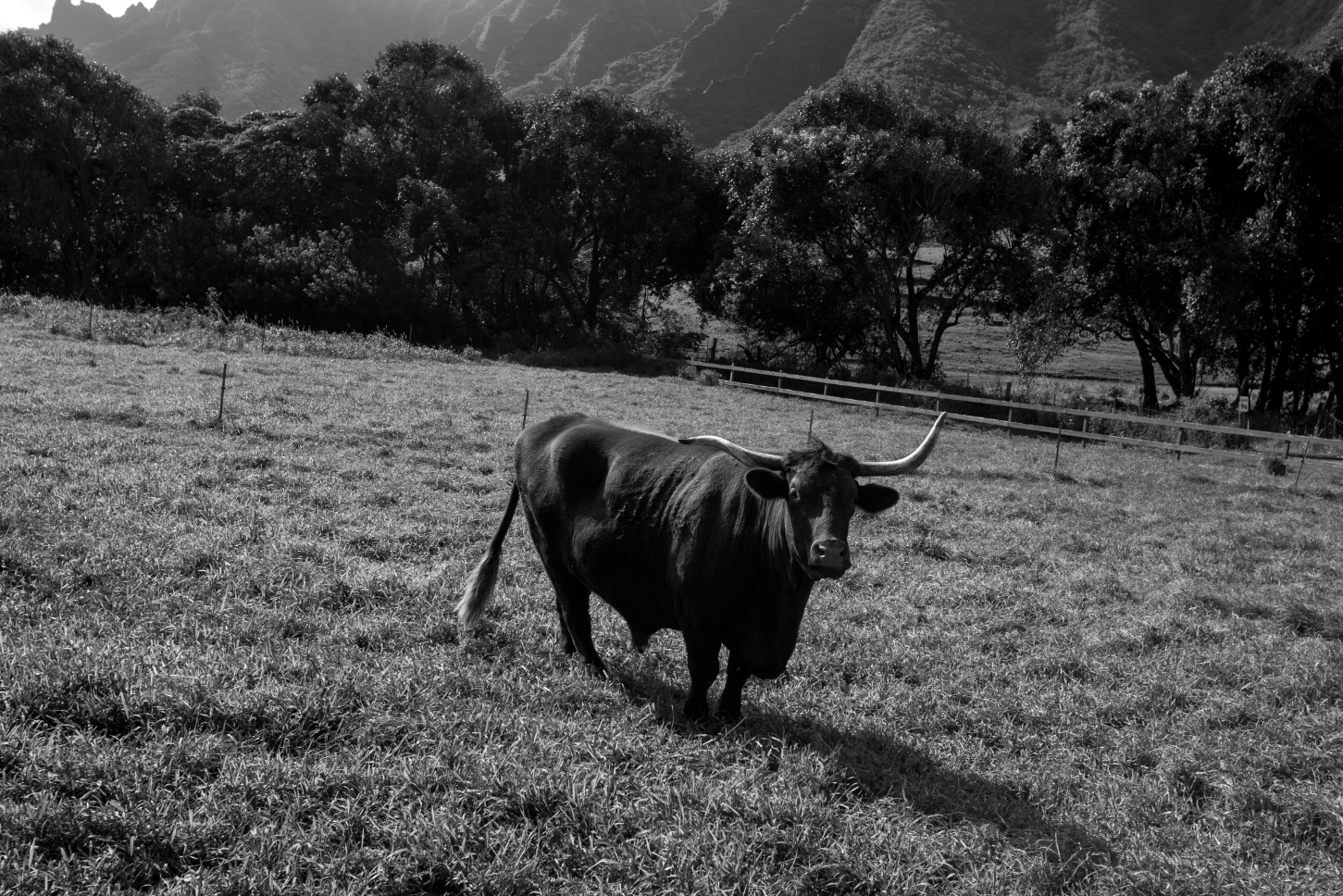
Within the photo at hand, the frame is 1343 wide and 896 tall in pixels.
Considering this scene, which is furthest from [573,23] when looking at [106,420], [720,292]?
[106,420]

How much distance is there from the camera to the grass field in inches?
139

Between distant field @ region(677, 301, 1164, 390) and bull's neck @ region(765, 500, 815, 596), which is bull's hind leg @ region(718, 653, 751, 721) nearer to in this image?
bull's neck @ region(765, 500, 815, 596)

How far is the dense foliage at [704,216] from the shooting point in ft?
83.1

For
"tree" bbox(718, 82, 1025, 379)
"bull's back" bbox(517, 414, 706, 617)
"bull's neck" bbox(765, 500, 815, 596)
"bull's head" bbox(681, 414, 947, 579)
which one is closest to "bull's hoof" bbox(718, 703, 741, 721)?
"bull's back" bbox(517, 414, 706, 617)

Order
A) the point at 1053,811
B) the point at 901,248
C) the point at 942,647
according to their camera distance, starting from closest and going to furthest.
Answer: the point at 1053,811 → the point at 942,647 → the point at 901,248

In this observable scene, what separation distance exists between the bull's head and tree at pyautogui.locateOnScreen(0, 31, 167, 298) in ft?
124

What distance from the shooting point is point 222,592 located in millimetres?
6324

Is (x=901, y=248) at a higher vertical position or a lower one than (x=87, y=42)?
lower

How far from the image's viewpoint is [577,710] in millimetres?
5086

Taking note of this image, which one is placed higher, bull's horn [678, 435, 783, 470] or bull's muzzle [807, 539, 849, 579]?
bull's horn [678, 435, 783, 470]

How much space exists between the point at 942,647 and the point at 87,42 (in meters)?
243

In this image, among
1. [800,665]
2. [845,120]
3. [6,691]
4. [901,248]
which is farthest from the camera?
[845,120]

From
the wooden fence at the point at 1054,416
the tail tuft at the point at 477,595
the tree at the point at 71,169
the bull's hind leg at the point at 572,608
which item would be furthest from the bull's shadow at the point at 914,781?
the tree at the point at 71,169

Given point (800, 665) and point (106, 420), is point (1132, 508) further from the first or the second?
point (106, 420)
